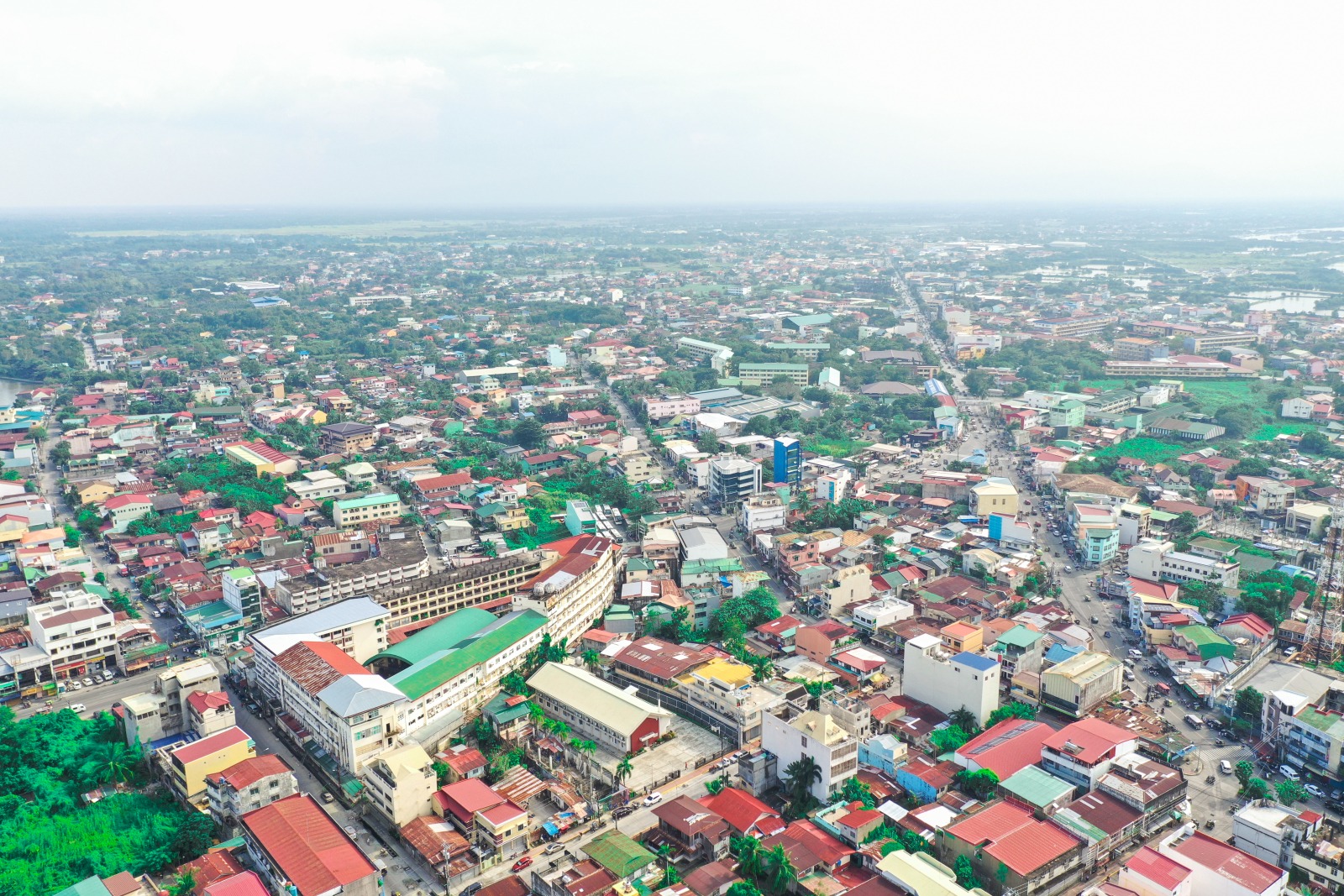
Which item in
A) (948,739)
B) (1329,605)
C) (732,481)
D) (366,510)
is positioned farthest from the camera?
(732,481)

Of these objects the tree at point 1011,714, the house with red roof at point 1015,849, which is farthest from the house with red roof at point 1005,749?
the house with red roof at point 1015,849

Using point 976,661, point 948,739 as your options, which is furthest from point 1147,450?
point 948,739

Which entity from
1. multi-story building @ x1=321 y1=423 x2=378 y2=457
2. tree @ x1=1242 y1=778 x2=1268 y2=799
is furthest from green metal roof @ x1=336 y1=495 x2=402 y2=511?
tree @ x1=1242 y1=778 x2=1268 y2=799

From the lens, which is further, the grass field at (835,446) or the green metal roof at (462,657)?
the grass field at (835,446)

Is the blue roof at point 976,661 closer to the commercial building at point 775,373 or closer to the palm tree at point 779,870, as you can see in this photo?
the palm tree at point 779,870

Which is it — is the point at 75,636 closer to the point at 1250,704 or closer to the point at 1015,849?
the point at 1015,849

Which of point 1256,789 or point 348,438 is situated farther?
point 348,438

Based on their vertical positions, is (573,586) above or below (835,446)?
above
